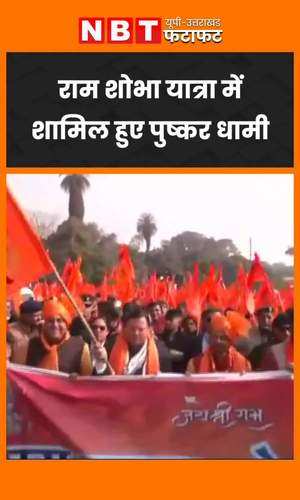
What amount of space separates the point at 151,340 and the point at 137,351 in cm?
14

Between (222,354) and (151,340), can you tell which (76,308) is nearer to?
(151,340)

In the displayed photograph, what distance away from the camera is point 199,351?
15.2 meters

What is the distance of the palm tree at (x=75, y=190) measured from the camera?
15.2 meters

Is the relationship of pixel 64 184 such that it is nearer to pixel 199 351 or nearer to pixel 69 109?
pixel 69 109

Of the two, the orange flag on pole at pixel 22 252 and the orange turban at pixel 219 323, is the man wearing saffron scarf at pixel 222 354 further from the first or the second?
the orange flag on pole at pixel 22 252

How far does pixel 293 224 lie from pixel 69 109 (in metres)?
1.92

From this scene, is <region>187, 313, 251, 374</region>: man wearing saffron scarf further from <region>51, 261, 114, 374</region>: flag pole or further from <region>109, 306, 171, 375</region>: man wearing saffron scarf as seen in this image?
<region>51, 261, 114, 374</region>: flag pole

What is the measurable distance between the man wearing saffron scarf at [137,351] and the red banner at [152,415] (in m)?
0.08

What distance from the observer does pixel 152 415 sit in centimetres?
1520

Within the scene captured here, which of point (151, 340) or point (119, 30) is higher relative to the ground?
point (119, 30)

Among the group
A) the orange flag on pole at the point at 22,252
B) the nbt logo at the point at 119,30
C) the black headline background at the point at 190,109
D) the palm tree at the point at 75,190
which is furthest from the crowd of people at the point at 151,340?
the nbt logo at the point at 119,30

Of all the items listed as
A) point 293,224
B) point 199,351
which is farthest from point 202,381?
point 293,224

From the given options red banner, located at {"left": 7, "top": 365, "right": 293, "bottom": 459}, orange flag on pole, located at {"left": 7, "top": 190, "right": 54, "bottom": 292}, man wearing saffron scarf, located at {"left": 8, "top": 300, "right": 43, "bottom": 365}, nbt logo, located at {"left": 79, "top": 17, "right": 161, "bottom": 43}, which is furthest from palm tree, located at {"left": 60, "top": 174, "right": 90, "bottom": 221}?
red banner, located at {"left": 7, "top": 365, "right": 293, "bottom": 459}

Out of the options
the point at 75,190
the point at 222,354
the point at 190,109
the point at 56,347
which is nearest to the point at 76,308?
the point at 56,347
